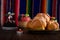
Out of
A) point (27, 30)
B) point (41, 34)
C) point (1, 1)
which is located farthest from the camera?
point (1, 1)

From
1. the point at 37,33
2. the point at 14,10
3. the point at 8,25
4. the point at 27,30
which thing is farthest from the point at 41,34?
the point at 14,10

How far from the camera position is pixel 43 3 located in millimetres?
1556

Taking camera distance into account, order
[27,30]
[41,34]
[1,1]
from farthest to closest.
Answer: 1. [1,1]
2. [27,30]
3. [41,34]

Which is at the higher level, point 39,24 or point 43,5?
point 43,5

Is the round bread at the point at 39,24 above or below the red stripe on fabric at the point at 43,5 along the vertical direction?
below

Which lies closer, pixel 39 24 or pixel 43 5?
pixel 39 24

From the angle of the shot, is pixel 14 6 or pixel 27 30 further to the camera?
pixel 14 6

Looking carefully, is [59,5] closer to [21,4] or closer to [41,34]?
[21,4]

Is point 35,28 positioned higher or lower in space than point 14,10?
lower

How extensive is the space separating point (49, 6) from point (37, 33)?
1.86ft

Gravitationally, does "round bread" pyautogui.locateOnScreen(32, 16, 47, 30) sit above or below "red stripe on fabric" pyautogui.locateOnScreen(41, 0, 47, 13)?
below

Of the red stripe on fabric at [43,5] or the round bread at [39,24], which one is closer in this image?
the round bread at [39,24]

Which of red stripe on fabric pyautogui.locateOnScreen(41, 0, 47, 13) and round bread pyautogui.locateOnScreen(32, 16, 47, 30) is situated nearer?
round bread pyautogui.locateOnScreen(32, 16, 47, 30)

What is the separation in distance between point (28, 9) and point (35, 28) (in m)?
0.49
